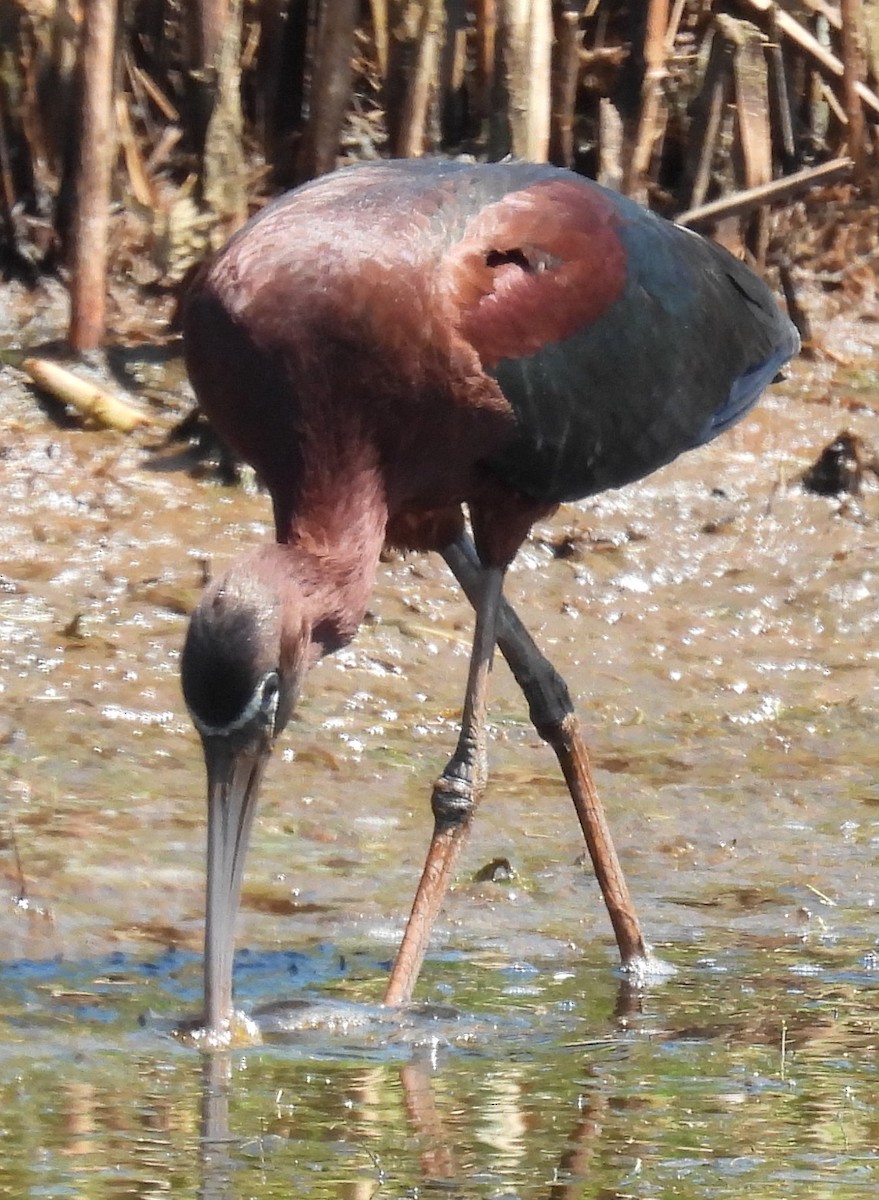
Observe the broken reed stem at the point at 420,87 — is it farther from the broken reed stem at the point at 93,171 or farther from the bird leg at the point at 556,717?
the bird leg at the point at 556,717

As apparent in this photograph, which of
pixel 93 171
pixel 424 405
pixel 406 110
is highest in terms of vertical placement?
pixel 424 405

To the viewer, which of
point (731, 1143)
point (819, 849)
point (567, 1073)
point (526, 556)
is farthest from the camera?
point (526, 556)

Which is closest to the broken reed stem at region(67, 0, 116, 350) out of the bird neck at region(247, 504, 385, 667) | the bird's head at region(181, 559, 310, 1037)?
the bird neck at region(247, 504, 385, 667)

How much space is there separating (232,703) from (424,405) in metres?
0.96

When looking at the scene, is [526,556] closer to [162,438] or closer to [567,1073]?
[162,438]

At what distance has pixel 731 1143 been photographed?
13.1 ft

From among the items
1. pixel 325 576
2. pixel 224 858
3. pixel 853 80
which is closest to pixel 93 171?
pixel 853 80

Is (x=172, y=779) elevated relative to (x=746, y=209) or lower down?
lower down

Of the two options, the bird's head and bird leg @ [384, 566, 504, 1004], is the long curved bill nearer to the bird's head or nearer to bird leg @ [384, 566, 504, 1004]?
the bird's head

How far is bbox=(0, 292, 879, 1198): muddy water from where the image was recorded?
13.2ft

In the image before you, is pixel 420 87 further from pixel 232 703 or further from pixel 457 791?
pixel 232 703

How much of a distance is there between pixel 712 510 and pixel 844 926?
2.97m

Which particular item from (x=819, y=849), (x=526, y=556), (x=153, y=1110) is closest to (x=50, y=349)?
(x=526, y=556)

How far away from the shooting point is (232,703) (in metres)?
4.41
